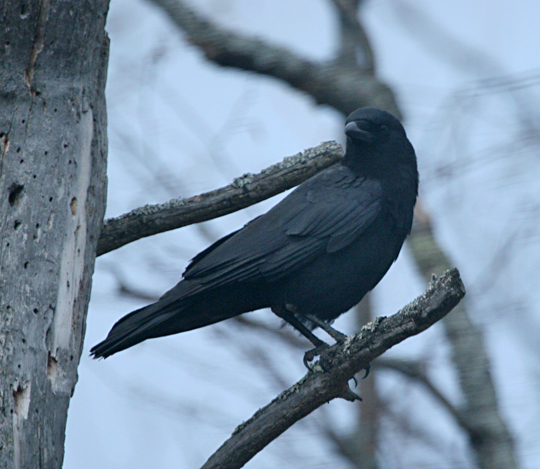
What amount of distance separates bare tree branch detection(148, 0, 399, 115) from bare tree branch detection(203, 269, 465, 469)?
4.71m

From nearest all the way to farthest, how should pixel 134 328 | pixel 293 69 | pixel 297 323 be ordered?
pixel 134 328 < pixel 297 323 < pixel 293 69

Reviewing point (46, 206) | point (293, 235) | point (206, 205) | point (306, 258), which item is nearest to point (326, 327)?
point (306, 258)

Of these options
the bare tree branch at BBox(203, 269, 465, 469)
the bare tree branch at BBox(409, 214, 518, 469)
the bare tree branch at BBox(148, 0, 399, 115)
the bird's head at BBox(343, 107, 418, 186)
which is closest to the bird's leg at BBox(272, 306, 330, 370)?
the bare tree branch at BBox(203, 269, 465, 469)

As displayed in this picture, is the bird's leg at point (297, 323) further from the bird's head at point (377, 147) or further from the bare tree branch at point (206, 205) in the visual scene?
the bird's head at point (377, 147)

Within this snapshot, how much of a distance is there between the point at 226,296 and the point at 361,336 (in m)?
1.11

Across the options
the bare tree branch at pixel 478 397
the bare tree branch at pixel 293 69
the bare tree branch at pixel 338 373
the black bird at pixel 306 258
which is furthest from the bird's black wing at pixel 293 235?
the bare tree branch at pixel 293 69

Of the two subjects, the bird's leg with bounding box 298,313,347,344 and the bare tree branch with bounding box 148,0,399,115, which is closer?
the bird's leg with bounding box 298,313,347,344

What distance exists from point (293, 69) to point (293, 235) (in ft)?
12.6

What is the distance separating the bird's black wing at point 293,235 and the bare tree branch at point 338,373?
32.5 inches

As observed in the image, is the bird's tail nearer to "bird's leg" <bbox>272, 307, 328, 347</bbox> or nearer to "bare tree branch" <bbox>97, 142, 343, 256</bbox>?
"bare tree branch" <bbox>97, 142, 343, 256</bbox>

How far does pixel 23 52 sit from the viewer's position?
319 cm

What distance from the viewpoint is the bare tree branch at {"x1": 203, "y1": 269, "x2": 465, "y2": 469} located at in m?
2.99

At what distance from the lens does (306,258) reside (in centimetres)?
420

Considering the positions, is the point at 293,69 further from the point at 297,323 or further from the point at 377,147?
the point at 297,323
